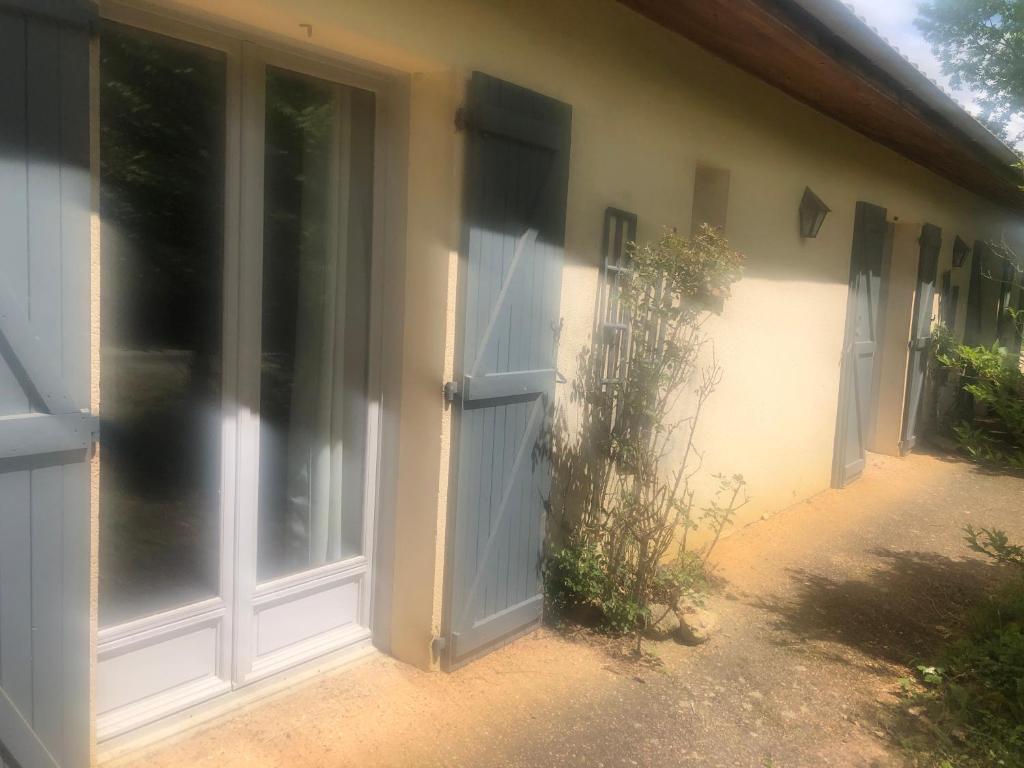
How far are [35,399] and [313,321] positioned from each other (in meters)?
1.28

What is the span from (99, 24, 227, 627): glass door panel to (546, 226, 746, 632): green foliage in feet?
5.40

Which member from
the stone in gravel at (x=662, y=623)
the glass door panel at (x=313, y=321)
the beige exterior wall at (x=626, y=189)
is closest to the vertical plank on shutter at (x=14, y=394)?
the beige exterior wall at (x=626, y=189)

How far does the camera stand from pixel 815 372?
21.6 ft

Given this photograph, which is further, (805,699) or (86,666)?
(805,699)

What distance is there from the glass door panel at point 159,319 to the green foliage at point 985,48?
61.0ft

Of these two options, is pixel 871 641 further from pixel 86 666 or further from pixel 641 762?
pixel 86 666

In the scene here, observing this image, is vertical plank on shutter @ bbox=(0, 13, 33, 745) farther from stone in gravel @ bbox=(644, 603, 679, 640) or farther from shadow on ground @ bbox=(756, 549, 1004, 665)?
shadow on ground @ bbox=(756, 549, 1004, 665)

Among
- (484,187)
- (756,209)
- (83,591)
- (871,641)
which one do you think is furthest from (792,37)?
(83,591)

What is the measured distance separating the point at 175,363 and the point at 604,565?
7.12 feet

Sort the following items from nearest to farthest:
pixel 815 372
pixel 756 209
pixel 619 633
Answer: pixel 619 633
pixel 756 209
pixel 815 372

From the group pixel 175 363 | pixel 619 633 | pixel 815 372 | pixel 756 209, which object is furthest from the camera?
pixel 815 372

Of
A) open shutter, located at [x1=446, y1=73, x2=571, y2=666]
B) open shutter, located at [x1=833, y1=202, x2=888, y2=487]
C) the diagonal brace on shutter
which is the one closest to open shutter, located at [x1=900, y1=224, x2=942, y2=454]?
→ open shutter, located at [x1=833, y1=202, x2=888, y2=487]

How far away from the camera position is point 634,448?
3.96m

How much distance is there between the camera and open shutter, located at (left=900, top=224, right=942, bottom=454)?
813cm
